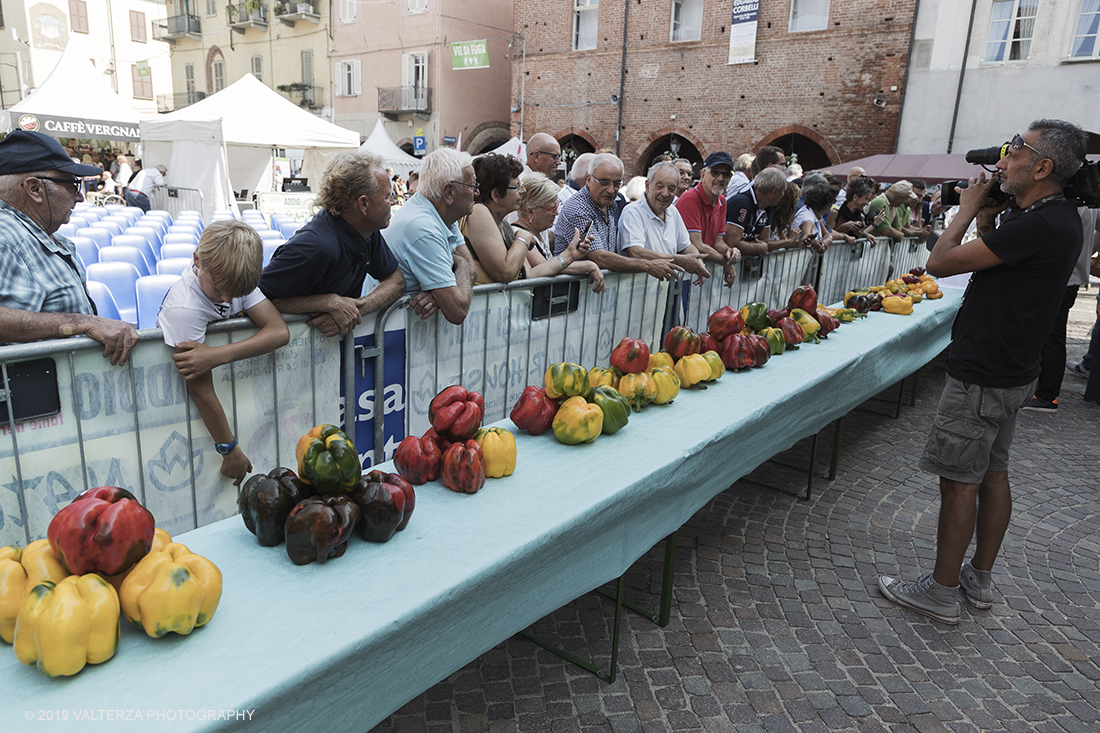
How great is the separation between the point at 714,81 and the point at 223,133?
50.0ft

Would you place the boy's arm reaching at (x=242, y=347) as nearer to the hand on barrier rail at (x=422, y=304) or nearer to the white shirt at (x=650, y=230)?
the hand on barrier rail at (x=422, y=304)

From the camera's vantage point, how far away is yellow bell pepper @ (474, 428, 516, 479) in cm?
246

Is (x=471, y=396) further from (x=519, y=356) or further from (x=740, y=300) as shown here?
(x=740, y=300)

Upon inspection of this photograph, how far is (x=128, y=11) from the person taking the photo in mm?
43750

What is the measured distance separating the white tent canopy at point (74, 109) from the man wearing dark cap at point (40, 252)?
1289 cm

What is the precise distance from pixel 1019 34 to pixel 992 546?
18.7 m

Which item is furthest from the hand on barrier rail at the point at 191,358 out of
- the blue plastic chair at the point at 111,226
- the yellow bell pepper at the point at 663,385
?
the blue plastic chair at the point at 111,226

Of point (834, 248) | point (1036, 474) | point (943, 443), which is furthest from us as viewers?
point (834, 248)

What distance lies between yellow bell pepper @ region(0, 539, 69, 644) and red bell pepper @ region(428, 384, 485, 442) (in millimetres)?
1165

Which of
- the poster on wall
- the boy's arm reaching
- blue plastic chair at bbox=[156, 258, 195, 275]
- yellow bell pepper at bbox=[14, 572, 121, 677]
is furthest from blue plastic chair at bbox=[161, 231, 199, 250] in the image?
the poster on wall

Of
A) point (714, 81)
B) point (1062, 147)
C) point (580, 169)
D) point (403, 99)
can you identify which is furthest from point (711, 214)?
point (403, 99)

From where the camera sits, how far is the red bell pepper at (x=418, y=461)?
93.8 inches

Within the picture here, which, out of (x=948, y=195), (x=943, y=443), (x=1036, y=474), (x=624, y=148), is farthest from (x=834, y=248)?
(x=624, y=148)

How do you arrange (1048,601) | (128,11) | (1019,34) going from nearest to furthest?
(1048,601) < (1019,34) < (128,11)
